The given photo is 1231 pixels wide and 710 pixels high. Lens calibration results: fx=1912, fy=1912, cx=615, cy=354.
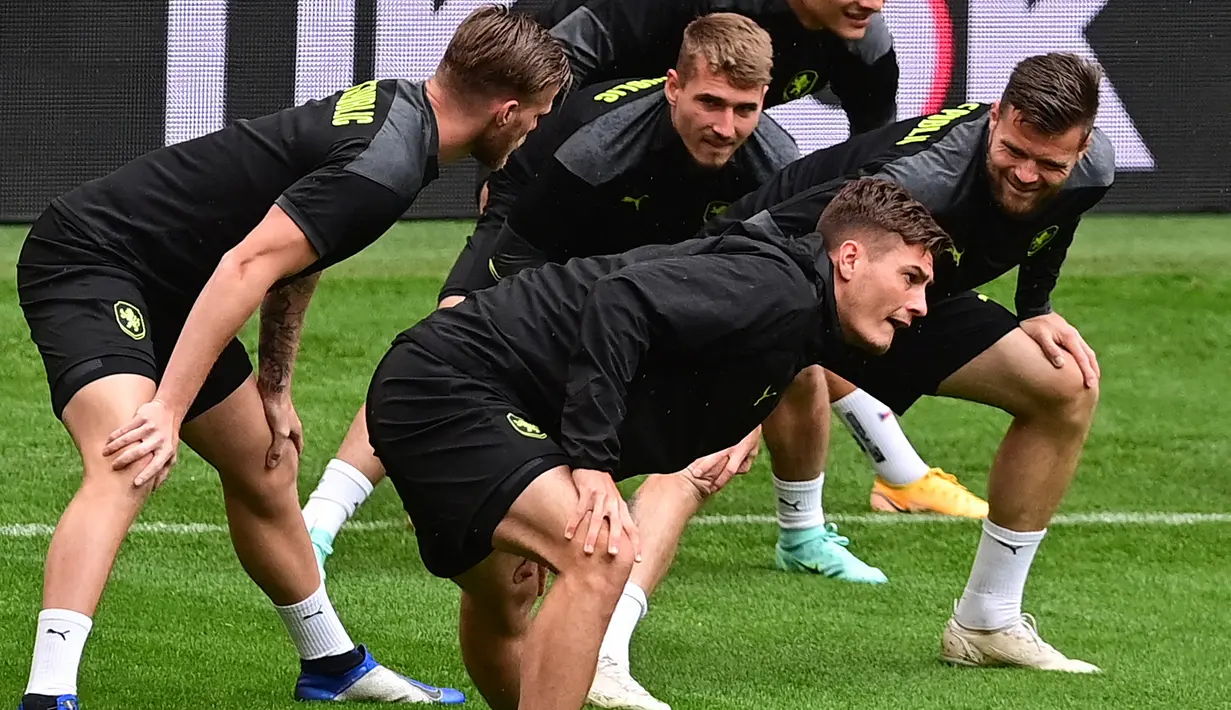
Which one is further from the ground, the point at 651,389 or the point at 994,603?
the point at 651,389

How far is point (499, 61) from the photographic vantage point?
3799 mm

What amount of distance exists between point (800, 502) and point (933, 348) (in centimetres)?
107

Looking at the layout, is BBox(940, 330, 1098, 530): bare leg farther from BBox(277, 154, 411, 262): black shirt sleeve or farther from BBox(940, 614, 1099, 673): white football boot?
BBox(277, 154, 411, 262): black shirt sleeve

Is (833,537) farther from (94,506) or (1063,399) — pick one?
(94,506)

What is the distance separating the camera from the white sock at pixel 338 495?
5.47 meters

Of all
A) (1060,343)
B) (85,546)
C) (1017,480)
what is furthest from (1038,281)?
(85,546)

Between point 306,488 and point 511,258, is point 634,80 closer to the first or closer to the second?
point 511,258

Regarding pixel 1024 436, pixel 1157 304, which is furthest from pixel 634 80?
pixel 1157 304

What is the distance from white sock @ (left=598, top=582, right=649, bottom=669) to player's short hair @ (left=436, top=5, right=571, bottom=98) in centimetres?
109

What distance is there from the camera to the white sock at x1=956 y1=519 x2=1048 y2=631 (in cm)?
459

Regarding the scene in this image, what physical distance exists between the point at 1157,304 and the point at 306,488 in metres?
4.56

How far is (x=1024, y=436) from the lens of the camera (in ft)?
15.1

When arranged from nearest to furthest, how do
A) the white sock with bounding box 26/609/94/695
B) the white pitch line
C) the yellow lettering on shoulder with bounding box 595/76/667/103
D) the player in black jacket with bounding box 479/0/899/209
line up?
the white sock with bounding box 26/609/94/695
the yellow lettering on shoulder with bounding box 595/76/667/103
the player in black jacket with bounding box 479/0/899/209
the white pitch line

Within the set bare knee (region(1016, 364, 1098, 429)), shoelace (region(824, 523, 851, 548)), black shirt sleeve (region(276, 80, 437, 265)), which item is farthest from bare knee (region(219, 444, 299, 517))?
shoelace (region(824, 523, 851, 548))
